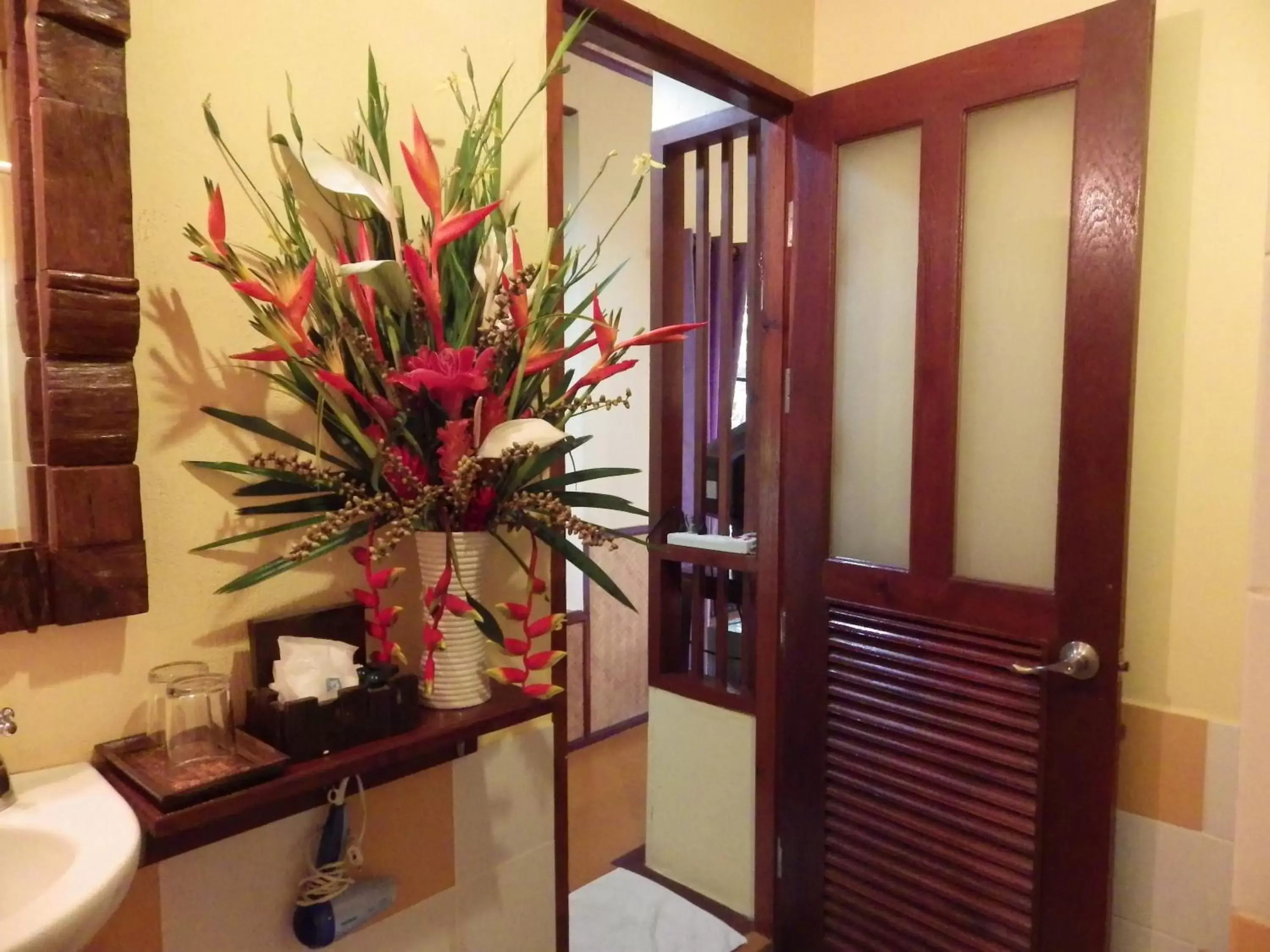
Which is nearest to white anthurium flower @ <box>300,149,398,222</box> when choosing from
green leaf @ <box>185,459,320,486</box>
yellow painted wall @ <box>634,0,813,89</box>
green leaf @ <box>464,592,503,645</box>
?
green leaf @ <box>185,459,320,486</box>

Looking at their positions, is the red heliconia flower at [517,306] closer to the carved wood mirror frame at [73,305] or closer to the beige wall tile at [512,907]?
the carved wood mirror frame at [73,305]

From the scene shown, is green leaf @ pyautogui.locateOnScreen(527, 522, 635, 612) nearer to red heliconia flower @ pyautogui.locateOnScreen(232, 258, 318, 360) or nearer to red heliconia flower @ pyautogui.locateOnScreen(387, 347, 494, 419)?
red heliconia flower @ pyautogui.locateOnScreen(387, 347, 494, 419)

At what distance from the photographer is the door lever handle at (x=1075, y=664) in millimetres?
1416

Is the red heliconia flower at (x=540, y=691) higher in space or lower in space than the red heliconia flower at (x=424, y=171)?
lower

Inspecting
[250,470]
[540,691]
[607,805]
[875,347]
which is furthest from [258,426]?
[607,805]

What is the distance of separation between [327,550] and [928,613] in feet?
3.78

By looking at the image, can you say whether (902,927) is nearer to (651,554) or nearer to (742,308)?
(651,554)

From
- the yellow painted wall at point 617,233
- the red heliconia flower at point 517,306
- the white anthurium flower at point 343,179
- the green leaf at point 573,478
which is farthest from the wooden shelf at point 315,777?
the yellow painted wall at point 617,233

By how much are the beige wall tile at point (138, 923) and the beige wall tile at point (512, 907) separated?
425 millimetres

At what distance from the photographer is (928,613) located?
163 centimetres

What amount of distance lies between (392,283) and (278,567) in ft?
1.17

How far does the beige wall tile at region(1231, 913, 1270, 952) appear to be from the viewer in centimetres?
66

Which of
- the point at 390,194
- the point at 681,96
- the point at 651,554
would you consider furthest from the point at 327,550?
the point at 681,96

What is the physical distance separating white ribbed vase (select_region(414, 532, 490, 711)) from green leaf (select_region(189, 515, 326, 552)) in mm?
131
